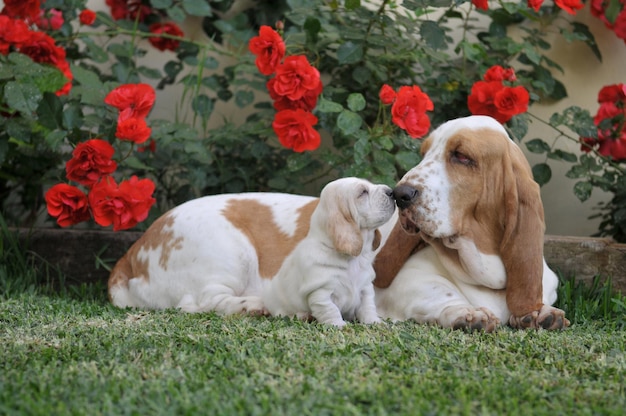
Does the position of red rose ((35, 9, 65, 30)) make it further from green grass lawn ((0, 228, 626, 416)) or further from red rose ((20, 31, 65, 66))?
green grass lawn ((0, 228, 626, 416))

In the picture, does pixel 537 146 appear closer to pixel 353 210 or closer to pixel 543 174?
pixel 543 174

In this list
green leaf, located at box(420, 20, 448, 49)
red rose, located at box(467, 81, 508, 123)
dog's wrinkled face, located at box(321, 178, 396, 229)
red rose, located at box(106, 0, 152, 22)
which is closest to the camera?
dog's wrinkled face, located at box(321, 178, 396, 229)

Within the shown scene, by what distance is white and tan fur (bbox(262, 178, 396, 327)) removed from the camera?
3180 mm

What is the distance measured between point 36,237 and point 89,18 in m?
1.27

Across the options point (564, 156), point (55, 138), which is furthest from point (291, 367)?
point (564, 156)

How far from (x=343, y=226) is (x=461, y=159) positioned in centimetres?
53

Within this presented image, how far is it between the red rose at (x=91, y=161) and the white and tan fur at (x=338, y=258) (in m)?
1.06

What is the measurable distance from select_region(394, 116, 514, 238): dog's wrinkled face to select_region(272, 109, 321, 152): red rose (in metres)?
0.88

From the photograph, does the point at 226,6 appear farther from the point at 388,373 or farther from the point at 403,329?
the point at 388,373

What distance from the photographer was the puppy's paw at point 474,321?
308 cm

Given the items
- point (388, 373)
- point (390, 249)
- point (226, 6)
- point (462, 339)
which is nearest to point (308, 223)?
point (390, 249)

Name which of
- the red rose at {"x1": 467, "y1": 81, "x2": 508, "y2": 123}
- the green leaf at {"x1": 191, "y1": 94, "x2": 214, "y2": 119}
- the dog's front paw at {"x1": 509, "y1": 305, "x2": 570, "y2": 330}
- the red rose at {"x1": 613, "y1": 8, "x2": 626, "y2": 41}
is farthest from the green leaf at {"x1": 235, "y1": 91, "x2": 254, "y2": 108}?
the dog's front paw at {"x1": 509, "y1": 305, "x2": 570, "y2": 330}

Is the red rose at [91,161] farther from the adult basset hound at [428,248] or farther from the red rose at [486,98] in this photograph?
the red rose at [486,98]

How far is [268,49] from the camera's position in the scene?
3957 millimetres
